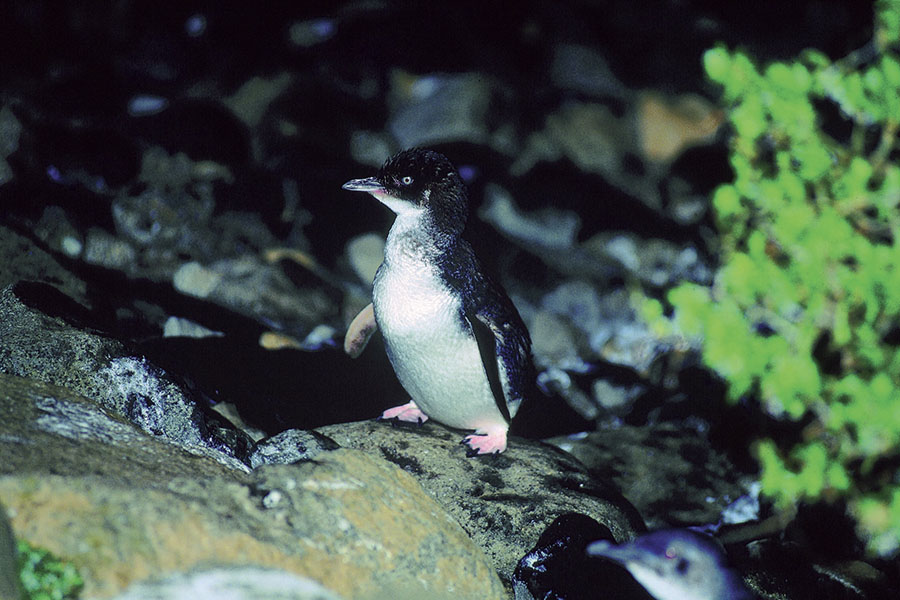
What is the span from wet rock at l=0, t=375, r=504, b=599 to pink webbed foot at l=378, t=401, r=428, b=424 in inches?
46.6

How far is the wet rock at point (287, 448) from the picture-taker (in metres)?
3.62

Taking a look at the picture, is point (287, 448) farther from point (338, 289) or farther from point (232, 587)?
point (338, 289)

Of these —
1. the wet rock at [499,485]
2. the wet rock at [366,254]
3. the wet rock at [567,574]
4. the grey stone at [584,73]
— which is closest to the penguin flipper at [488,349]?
the wet rock at [499,485]

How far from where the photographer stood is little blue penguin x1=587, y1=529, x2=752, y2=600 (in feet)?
9.07

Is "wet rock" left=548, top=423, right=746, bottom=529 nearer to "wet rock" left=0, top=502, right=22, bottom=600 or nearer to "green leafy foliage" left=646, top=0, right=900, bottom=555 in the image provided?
"green leafy foliage" left=646, top=0, right=900, bottom=555

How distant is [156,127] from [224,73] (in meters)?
1.61

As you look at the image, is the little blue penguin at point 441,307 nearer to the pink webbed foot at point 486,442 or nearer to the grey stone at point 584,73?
the pink webbed foot at point 486,442

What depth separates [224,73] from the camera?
907 cm

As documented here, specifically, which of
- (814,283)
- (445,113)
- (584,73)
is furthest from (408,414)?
(584,73)

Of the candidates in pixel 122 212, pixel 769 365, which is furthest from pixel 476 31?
pixel 769 365

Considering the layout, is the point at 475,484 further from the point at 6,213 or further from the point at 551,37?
the point at 551,37

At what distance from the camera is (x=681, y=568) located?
2.78 metres

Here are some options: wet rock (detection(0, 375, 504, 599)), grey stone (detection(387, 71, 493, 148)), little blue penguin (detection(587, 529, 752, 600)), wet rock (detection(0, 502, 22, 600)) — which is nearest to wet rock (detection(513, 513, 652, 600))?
wet rock (detection(0, 375, 504, 599))

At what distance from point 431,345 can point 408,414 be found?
27.2 inches
